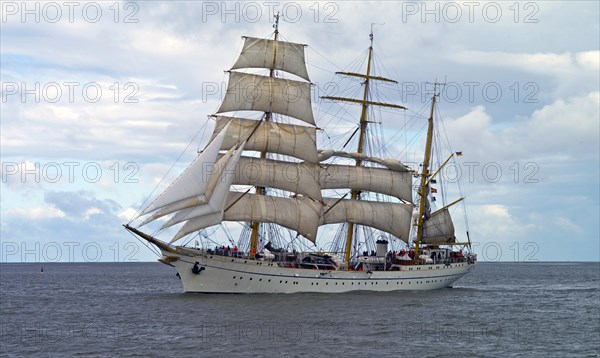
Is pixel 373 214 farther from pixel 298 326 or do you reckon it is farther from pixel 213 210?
pixel 298 326

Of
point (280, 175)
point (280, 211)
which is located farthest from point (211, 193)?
point (280, 175)

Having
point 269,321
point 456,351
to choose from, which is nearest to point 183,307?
point 269,321

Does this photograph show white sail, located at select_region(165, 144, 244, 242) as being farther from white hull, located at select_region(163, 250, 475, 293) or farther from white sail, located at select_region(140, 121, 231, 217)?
white hull, located at select_region(163, 250, 475, 293)

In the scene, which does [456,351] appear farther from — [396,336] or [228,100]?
[228,100]

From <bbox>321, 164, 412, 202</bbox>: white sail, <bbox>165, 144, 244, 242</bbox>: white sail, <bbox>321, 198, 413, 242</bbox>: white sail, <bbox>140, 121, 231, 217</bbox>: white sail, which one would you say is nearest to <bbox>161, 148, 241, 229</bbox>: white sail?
Answer: <bbox>165, 144, 244, 242</bbox>: white sail

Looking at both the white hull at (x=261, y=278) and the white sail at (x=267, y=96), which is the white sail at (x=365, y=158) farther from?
the white hull at (x=261, y=278)

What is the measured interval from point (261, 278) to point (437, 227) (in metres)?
27.8

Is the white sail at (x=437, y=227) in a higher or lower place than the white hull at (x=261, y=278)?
higher

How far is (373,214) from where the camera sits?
85.1 m

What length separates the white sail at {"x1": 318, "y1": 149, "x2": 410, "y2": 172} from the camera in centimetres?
8094

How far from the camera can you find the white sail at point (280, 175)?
74.2m

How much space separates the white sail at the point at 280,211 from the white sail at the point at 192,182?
7.31 m

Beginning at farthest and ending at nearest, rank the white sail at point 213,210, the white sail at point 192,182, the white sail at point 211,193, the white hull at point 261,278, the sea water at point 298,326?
the white hull at point 261,278
the white sail at point 213,210
the white sail at point 211,193
the white sail at point 192,182
the sea water at point 298,326

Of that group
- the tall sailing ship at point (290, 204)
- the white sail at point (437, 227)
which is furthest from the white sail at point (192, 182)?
the white sail at point (437, 227)
